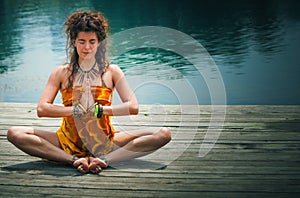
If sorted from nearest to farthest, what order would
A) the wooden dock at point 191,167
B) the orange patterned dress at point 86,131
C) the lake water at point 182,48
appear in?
the wooden dock at point 191,167, the orange patterned dress at point 86,131, the lake water at point 182,48

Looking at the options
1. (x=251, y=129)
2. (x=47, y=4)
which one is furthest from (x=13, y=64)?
(x=47, y=4)

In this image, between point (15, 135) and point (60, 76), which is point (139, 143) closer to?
point (60, 76)

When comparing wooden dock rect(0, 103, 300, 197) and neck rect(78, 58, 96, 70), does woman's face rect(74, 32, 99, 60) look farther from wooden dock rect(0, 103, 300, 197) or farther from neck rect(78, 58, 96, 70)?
wooden dock rect(0, 103, 300, 197)

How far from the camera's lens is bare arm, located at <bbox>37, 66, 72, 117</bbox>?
3129 millimetres

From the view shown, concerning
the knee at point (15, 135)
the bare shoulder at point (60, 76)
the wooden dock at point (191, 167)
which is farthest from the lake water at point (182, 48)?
the knee at point (15, 135)

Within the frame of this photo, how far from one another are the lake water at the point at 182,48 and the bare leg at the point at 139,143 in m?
1.91

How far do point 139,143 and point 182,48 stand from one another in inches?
294

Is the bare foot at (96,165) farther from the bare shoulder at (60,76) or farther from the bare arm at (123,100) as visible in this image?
the bare shoulder at (60,76)

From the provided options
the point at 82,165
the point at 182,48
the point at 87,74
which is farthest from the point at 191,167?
the point at 182,48

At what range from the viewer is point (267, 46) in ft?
35.7

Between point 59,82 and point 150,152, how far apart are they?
2.37 feet

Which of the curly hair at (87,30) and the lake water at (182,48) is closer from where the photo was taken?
the curly hair at (87,30)

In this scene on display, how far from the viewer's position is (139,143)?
131 inches

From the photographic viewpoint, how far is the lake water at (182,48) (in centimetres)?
775
